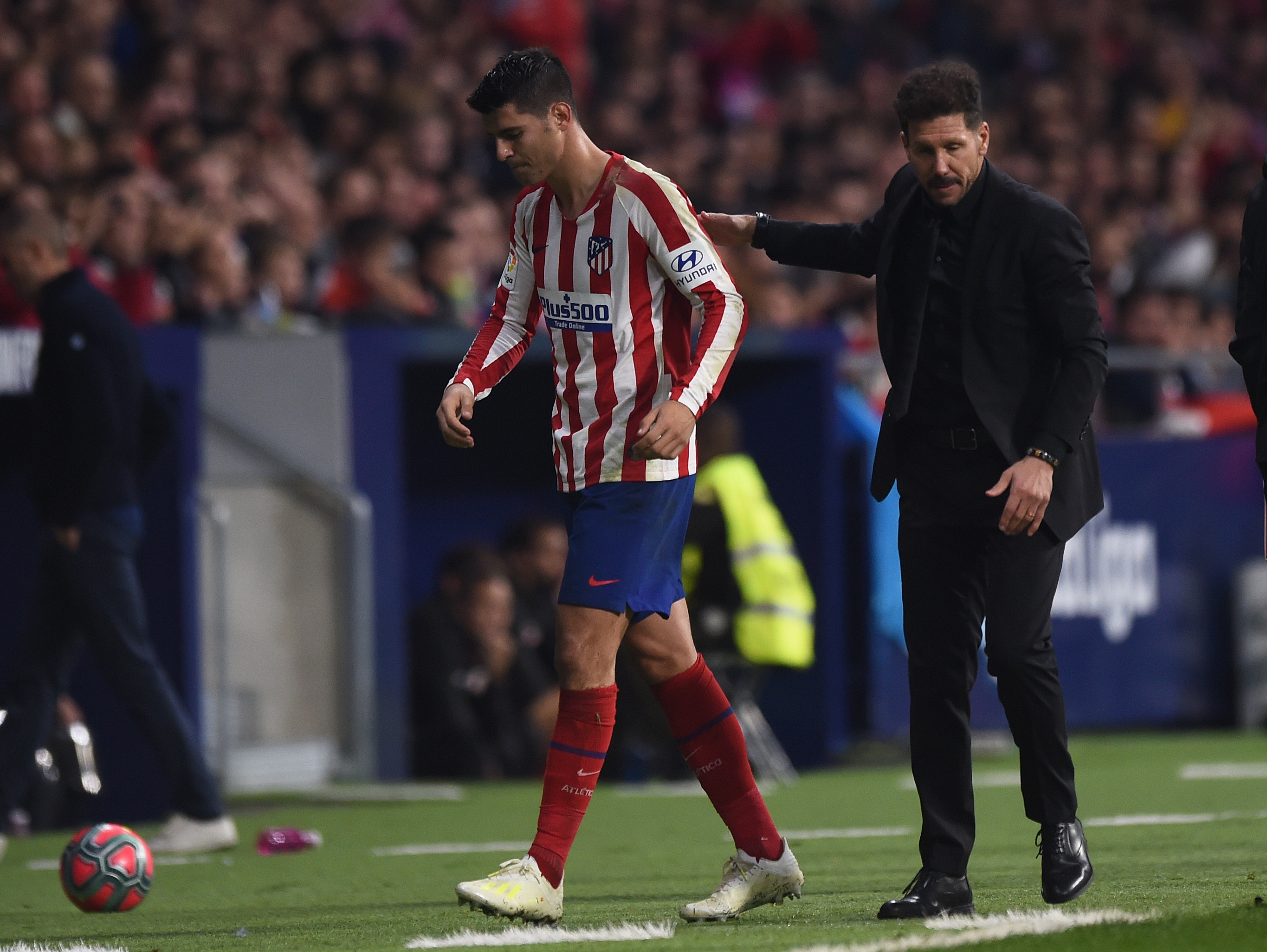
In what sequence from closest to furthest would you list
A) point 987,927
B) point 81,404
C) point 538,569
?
point 987,927, point 81,404, point 538,569

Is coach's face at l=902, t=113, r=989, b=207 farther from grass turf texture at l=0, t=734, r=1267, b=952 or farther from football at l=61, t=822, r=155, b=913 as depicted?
football at l=61, t=822, r=155, b=913

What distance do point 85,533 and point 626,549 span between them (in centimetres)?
301

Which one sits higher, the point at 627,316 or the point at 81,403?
the point at 627,316

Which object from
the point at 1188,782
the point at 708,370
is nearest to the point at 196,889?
the point at 708,370

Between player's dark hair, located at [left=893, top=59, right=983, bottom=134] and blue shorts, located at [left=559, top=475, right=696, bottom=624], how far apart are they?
3.49 ft

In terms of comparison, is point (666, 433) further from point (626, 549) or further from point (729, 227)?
point (729, 227)

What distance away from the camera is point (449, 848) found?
7.48 m

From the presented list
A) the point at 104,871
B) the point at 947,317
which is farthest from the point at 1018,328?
the point at 104,871

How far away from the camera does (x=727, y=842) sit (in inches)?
291

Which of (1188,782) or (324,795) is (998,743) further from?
(324,795)

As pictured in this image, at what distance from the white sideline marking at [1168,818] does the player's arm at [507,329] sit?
3.18 m

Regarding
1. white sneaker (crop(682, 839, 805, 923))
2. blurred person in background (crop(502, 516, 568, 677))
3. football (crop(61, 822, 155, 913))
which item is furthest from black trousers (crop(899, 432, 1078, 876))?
blurred person in background (crop(502, 516, 568, 677))

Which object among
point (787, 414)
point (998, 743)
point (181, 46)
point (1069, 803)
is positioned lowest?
point (998, 743)

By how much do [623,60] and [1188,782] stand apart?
8.67m
